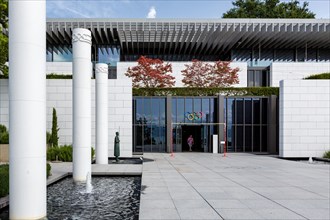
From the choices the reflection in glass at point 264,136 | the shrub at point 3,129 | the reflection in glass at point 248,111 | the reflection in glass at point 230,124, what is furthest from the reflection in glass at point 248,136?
the shrub at point 3,129

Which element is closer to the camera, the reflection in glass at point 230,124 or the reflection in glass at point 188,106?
the reflection in glass at point 230,124

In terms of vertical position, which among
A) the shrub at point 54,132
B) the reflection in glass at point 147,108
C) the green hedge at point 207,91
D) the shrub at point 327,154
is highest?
the green hedge at point 207,91

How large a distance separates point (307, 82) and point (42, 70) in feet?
75.0

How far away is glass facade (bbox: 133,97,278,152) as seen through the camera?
96.1 ft

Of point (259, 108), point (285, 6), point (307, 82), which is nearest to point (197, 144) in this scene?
point (259, 108)

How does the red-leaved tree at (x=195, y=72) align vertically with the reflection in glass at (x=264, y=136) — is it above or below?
above

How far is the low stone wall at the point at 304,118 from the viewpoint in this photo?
24.6 meters

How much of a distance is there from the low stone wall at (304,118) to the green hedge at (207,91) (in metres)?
4.46

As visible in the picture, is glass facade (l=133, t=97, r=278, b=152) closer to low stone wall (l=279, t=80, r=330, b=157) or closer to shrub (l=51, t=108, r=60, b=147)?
low stone wall (l=279, t=80, r=330, b=157)

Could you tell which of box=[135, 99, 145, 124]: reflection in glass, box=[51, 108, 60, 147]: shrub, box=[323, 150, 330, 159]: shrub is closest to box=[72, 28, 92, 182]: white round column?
box=[51, 108, 60, 147]: shrub

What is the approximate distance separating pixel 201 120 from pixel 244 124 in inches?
161

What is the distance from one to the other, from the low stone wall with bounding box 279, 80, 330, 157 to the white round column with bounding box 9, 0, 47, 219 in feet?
71.3

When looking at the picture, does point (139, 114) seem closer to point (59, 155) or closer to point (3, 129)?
point (59, 155)

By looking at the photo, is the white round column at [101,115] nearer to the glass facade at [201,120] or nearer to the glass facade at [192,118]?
the glass facade at [201,120]
